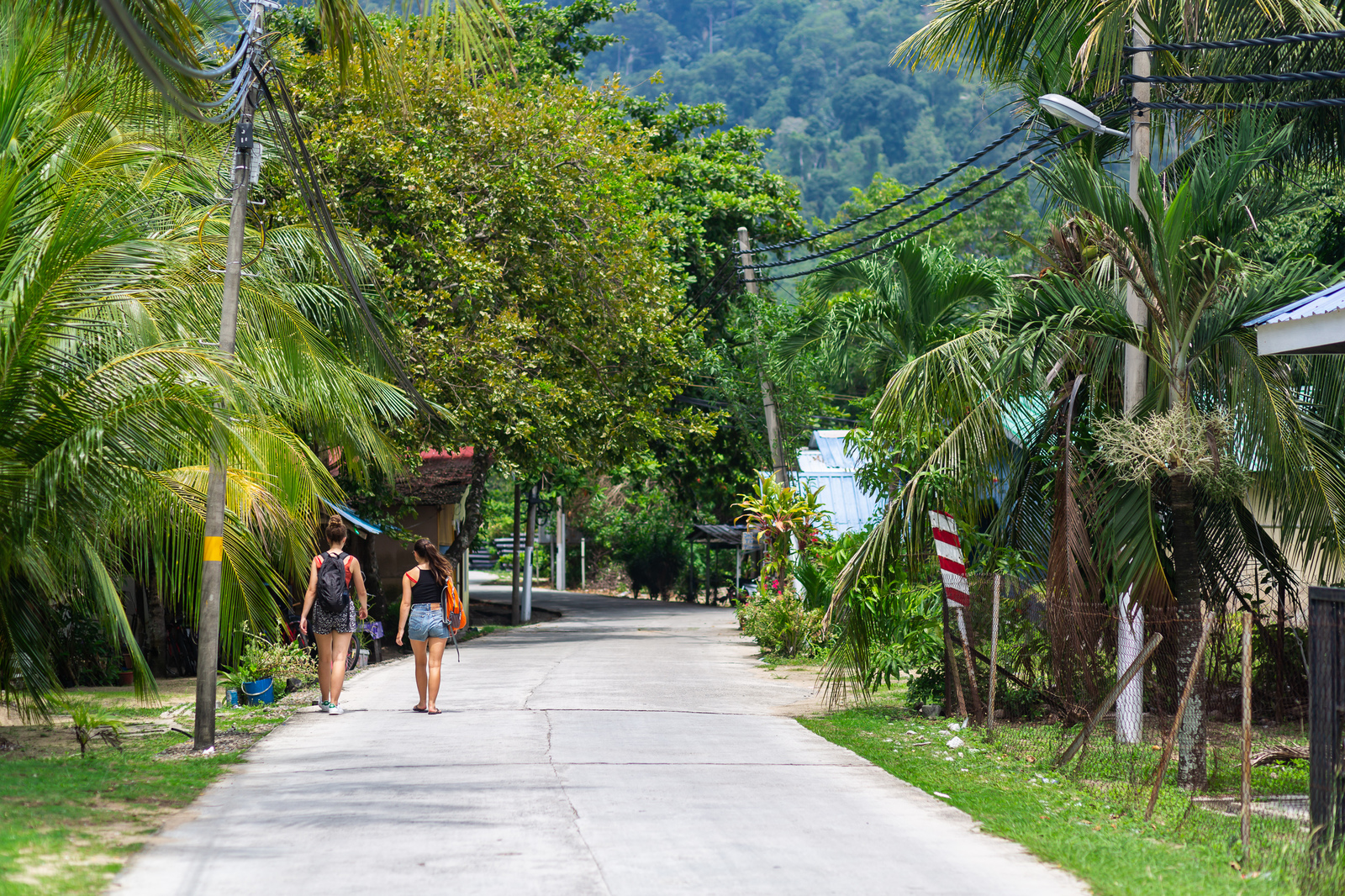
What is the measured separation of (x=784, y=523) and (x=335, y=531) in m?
10.5

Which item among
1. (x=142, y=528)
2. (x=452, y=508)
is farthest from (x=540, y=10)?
(x=142, y=528)

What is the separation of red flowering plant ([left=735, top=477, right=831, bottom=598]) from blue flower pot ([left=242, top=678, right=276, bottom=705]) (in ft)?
30.8

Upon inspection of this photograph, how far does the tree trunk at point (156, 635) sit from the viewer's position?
17500mm

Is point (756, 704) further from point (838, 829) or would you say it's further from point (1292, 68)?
point (1292, 68)

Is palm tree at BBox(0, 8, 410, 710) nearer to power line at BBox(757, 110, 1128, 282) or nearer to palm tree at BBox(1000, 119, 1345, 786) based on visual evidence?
palm tree at BBox(1000, 119, 1345, 786)

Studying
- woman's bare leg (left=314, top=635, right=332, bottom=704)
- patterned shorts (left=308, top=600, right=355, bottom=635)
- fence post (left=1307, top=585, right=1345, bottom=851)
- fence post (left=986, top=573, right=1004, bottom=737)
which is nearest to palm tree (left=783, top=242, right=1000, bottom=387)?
fence post (left=986, top=573, right=1004, bottom=737)

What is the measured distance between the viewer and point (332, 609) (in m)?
11.9

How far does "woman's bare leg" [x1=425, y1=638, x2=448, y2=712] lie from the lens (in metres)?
12.0

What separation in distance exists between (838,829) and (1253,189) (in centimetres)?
589

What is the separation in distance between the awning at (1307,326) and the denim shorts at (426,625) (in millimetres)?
7506

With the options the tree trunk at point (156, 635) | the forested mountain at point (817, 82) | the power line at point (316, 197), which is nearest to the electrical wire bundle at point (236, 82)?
the power line at point (316, 197)

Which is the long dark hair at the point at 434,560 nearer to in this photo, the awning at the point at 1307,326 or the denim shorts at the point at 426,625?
the denim shorts at the point at 426,625

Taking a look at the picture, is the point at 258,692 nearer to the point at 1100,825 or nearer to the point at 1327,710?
the point at 1100,825

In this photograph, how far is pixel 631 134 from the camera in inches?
952
